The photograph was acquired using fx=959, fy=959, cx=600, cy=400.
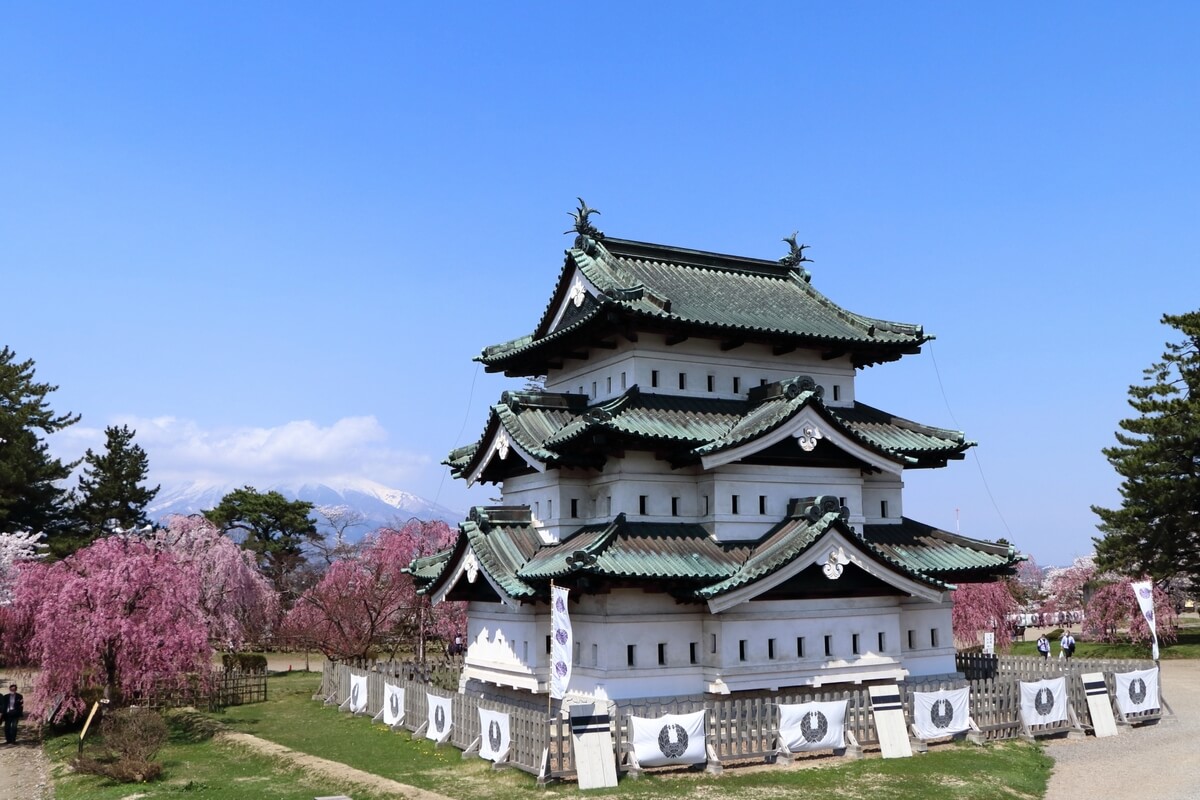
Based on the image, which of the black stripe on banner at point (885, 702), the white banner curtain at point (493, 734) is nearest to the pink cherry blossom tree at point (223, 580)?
the white banner curtain at point (493, 734)

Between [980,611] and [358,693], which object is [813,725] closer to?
[358,693]

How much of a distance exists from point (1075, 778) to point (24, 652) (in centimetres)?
3401

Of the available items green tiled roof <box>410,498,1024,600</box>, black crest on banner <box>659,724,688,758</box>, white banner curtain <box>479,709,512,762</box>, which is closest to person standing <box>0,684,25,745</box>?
green tiled roof <box>410,498,1024,600</box>

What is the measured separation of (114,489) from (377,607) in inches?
1308

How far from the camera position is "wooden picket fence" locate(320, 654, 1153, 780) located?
20484mm

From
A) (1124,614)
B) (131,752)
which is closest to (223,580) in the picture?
(131,752)

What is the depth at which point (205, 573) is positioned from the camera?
49.1 m

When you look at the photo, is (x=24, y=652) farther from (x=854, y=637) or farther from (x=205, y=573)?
(x=854, y=637)

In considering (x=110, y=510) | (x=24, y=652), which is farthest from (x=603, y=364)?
(x=110, y=510)

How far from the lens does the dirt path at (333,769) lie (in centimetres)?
1909

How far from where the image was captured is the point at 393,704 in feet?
92.4

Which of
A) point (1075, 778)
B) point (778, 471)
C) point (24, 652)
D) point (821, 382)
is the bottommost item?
point (1075, 778)

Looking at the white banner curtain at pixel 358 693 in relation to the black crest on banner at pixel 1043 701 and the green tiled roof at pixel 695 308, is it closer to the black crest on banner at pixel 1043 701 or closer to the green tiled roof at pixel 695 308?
the green tiled roof at pixel 695 308

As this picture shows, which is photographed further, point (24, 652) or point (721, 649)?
point (24, 652)
